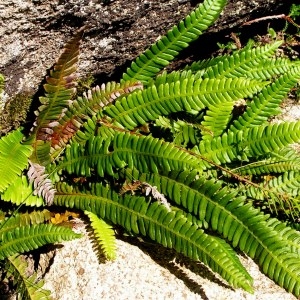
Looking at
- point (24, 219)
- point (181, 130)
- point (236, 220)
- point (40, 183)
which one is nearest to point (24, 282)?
point (24, 219)

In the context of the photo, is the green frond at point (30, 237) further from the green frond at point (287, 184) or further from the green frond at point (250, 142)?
the green frond at point (287, 184)

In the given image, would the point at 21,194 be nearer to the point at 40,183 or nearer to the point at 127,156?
the point at 40,183

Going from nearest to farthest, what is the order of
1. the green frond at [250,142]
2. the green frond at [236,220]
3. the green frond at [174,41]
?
the green frond at [236,220] < the green frond at [250,142] < the green frond at [174,41]

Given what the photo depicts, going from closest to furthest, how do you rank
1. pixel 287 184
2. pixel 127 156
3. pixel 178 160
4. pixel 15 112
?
pixel 178 160 < pixel 127 156 < pixel 287 184 < pixel 15 112

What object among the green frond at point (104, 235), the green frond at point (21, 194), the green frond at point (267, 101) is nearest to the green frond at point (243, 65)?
the green frond at point (267, 101)

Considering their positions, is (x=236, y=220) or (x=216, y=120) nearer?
(x=236, y=220)

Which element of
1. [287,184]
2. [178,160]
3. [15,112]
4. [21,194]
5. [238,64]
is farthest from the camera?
[15,112]
